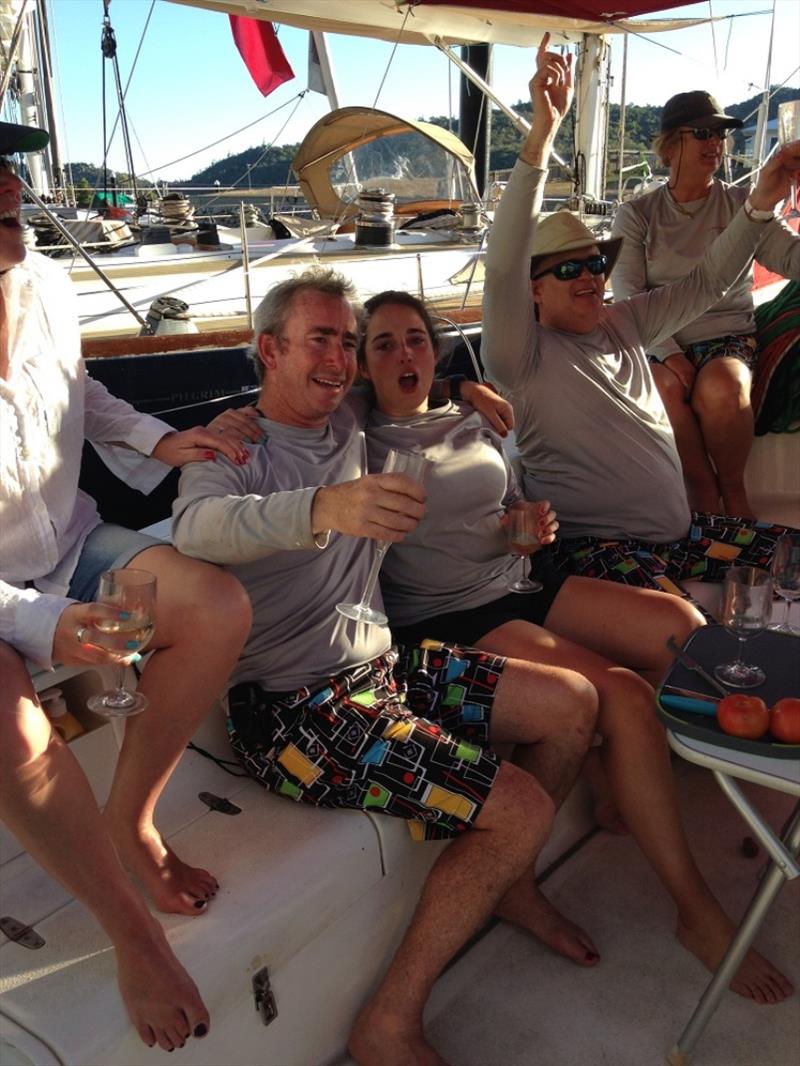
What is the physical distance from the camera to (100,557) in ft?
6.00

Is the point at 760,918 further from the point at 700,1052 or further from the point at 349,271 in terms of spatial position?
the point at 349,271

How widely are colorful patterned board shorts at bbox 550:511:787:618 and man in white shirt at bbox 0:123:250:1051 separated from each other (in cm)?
106

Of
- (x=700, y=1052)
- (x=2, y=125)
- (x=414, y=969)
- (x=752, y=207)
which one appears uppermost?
(x=2, y=125)

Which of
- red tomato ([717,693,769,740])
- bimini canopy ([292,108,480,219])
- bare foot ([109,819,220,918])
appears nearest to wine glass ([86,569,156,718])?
bare foot ([109,819,220,918])

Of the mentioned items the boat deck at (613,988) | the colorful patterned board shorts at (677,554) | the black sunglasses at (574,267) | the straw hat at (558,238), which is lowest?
the boat deck at (613,988)

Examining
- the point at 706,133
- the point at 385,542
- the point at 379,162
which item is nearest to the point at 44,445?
the point at 385,542

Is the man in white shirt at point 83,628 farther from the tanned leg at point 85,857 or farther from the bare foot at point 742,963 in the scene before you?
the bare foot at point 742,963

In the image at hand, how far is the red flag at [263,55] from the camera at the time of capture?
8492mm

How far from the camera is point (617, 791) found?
1.94 metres

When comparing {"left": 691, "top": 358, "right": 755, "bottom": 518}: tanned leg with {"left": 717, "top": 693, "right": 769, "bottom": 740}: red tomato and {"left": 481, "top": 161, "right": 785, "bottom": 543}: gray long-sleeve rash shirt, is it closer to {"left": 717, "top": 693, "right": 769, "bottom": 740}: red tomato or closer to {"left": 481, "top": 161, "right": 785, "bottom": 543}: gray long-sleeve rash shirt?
{"left": 481, "top": 161, "right": 785, "bottom": 543}: gray long-sleeve rash shirt

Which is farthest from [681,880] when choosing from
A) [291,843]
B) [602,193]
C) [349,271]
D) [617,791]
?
[602,193]

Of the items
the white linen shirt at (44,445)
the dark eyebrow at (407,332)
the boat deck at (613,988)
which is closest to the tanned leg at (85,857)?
the white linen shirt at (44,445)

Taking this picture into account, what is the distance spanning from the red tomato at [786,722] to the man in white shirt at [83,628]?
0.85 m

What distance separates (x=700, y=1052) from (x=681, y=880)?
297 mm
